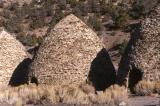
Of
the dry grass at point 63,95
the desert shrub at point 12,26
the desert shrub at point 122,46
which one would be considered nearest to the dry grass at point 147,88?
the dry grass at point 63,95

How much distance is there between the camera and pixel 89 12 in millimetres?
76812

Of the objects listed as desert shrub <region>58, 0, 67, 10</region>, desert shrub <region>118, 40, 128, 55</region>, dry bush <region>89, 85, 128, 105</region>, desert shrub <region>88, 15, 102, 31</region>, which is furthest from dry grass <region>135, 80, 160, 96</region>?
desert shrub <region>58, 0, 67, 10</region>

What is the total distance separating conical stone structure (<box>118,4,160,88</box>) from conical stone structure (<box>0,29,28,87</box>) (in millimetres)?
7649

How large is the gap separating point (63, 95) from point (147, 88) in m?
3.91

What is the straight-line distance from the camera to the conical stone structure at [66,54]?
2853 cm

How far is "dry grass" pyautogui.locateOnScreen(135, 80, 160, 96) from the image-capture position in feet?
81.0

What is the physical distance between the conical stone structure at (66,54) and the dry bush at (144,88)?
4.11 meters

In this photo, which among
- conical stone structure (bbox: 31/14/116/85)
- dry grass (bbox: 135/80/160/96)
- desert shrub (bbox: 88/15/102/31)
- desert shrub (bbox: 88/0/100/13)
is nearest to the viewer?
dry grass (bbox: 135/80/160/96)

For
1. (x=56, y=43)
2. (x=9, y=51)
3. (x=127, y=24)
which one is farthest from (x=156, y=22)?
(x=127, y=24)

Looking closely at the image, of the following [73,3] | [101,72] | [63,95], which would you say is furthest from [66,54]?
[73,3]

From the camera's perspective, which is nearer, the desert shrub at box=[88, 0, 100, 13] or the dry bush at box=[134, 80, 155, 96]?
the dry bush at box=[134, 80, 155, 96]

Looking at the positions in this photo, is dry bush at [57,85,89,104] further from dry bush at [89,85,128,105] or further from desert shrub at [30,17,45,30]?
desert shrub at [30,17,45,30]

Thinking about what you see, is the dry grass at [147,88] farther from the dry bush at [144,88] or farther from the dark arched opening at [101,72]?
the dark arched opening at [101,72]

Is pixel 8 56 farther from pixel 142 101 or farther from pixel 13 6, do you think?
pixel 13 6
